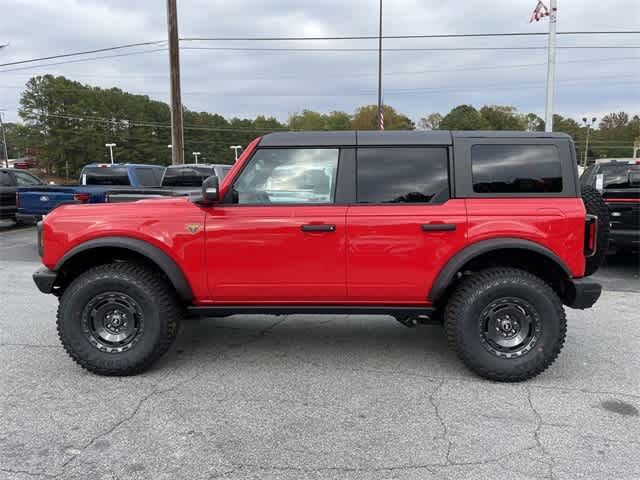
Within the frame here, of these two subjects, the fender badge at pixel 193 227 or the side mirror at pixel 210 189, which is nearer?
the side mirror at pixel 210 189

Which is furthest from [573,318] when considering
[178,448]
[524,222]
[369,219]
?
[178,448]

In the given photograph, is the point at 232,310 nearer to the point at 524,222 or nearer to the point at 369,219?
the point at 369,219

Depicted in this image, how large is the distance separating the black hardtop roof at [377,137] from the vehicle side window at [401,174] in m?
0.06

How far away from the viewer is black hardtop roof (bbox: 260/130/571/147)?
12.0ft

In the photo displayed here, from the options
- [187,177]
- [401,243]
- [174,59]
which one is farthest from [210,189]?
[174,59]

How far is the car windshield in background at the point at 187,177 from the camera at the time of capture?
438 inches

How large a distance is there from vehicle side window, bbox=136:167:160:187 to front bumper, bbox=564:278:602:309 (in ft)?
34.0

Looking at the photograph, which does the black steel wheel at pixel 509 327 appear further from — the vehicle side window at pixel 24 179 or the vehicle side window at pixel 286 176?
the vehicle side window at pixel 24 179

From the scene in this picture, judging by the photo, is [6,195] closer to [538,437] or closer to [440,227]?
[440,227]

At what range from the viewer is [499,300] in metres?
3.53

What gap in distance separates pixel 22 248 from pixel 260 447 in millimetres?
9477

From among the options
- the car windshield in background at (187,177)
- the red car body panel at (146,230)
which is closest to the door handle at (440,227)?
the red car body panel at (146,230)

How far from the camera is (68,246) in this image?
3680 millimetres

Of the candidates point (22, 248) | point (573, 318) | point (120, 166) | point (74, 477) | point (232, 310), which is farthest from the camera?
point (120, 166)
